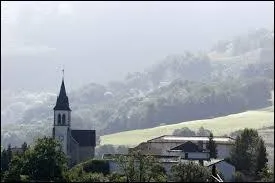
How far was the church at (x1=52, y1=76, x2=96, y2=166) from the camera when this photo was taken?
4368 inches

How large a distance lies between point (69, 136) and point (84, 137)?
13.2 feet

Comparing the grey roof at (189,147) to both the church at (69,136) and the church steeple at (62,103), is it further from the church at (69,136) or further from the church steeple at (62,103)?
the church steeple at (62,103)

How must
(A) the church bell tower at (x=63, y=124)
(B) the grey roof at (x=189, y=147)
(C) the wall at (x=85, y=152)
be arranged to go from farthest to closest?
(C) the wall at (x=85, y=152), (A) the church bell tower at (x=63, y=124), (B) the grey roof at (x=189, y=147)

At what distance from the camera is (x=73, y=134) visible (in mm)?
115125

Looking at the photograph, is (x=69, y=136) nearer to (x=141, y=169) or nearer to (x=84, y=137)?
(x=84, y=137)

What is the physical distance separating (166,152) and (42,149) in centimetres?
4539

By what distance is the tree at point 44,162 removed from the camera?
62128 millimetres

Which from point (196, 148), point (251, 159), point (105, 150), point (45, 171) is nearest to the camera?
point (45, 171)

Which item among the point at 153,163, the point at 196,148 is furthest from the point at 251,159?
the point at 153,163

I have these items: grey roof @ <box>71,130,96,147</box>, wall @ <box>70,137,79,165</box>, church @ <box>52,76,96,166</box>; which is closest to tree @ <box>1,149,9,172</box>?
church @ <box>52,76,96,166</box>

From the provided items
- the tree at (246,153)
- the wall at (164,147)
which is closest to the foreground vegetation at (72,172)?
the tree at (246,153)

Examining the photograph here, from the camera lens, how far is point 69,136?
11244 centimetres

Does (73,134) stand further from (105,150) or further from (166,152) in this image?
(105,150)

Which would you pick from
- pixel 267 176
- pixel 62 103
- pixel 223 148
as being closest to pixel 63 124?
pixel 62 103
